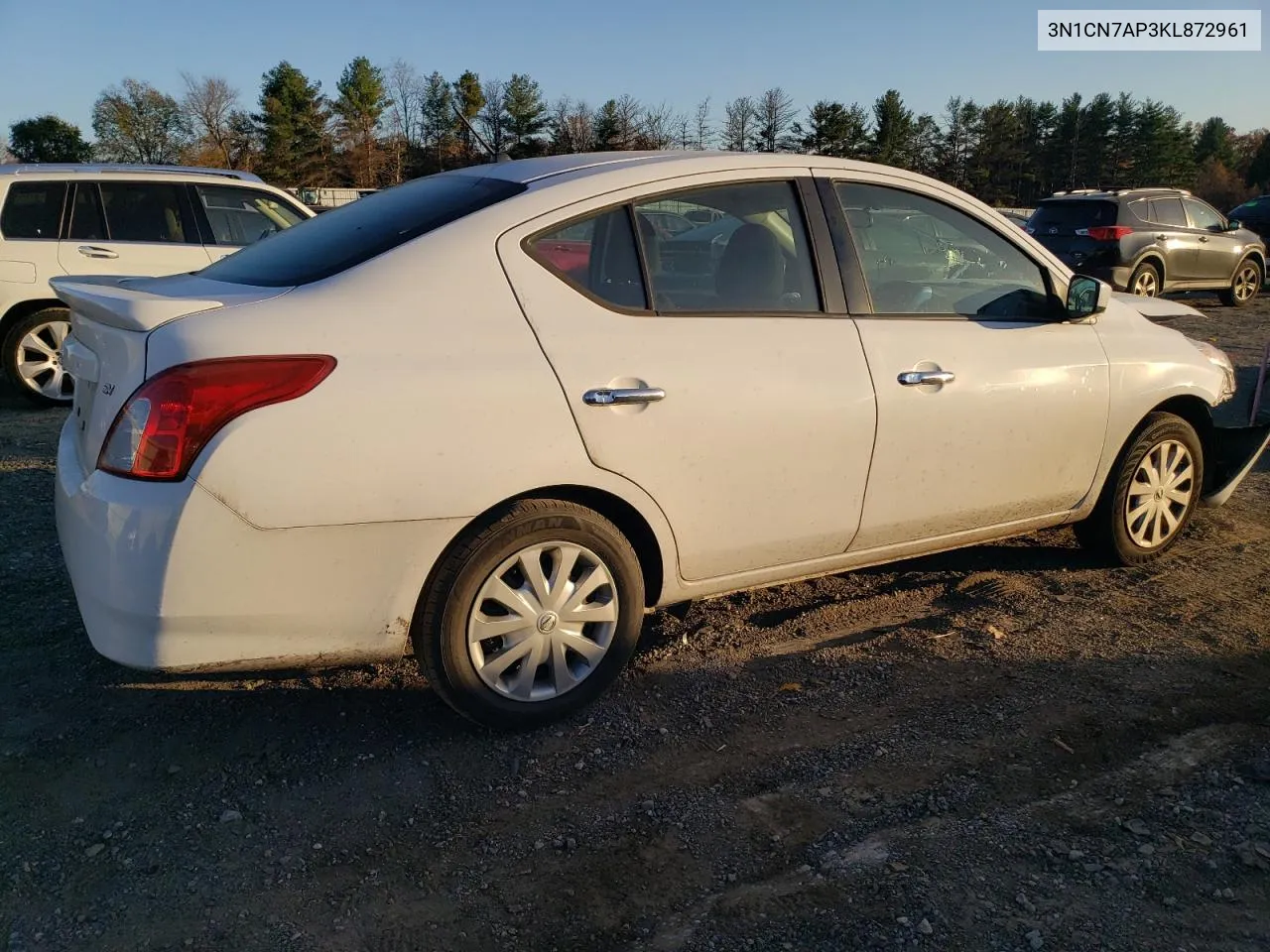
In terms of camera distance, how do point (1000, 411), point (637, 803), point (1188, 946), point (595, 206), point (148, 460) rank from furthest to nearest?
point (1000, 411) < point (595, 206) < point (637, 803) < point (148, 460) < point (1188, 946)

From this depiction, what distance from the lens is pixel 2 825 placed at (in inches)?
102

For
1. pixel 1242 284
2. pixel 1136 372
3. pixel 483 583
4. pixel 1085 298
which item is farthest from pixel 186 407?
pixel 1242 284

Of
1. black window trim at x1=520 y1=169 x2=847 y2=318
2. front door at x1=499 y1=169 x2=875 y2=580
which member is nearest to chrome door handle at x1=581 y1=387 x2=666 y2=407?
front door at x1=499 y1=169 x2=875 y2=580

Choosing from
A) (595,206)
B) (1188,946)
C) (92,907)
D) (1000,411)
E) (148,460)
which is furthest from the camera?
(1000,411)

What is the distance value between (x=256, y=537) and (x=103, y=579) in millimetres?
430

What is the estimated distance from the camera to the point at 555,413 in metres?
2.85

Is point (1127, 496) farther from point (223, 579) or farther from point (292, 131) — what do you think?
point (292, 131)

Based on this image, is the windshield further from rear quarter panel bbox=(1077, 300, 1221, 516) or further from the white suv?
the white suv

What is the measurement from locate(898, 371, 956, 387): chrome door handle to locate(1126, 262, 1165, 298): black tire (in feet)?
40.3

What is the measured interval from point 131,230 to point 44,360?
1.30m

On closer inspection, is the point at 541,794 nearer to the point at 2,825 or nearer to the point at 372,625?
the point at 372,625

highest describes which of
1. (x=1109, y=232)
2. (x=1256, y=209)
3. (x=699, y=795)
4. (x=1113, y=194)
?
(x=1256, y=209)

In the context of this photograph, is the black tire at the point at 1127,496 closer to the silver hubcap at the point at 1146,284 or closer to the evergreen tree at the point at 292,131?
the silver hubcap at the point at 1146,284

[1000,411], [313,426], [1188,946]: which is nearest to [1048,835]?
[1188,946]
